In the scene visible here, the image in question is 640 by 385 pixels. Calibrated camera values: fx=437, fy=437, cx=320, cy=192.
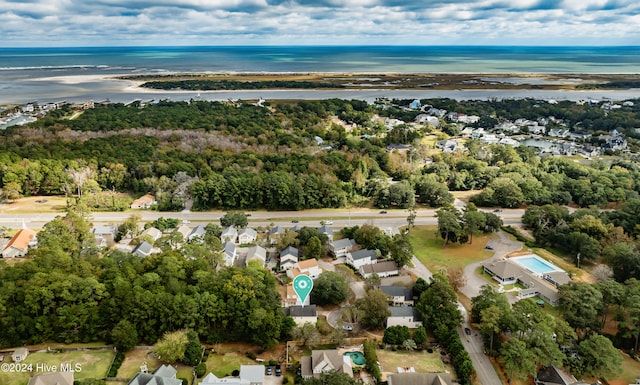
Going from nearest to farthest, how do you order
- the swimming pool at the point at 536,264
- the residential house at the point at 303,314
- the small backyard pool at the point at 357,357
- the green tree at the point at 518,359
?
the green tree at the point at 518,359, the small backyard pool at the point at 357,357, the residential house at the point at 303,314, the swimming pool at the point at 536,264

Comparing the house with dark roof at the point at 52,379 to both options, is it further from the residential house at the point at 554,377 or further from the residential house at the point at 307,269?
the residential house at the point at 554,377

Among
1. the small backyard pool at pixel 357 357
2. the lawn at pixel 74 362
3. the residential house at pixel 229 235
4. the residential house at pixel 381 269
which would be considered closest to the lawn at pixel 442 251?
the residential house at pixel 381 269

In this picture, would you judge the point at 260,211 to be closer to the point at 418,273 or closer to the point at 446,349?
the point at 418,273

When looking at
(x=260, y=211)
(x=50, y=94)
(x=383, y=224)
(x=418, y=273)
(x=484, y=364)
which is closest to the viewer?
(x=484, y=364)

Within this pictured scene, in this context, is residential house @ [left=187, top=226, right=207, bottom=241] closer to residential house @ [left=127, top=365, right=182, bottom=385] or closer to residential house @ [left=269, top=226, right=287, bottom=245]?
residential house @ [left=269, top=226, right=287, bottom=245]

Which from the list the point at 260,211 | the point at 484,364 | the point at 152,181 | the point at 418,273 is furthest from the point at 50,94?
the point at 484,364

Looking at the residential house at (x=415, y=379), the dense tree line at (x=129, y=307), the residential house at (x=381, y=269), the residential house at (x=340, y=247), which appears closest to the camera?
Result: the residential house at (x=415, y=379)

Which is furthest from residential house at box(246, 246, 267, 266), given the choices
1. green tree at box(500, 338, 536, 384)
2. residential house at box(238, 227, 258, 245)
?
green tree at box(500, 338, 536, 384)
